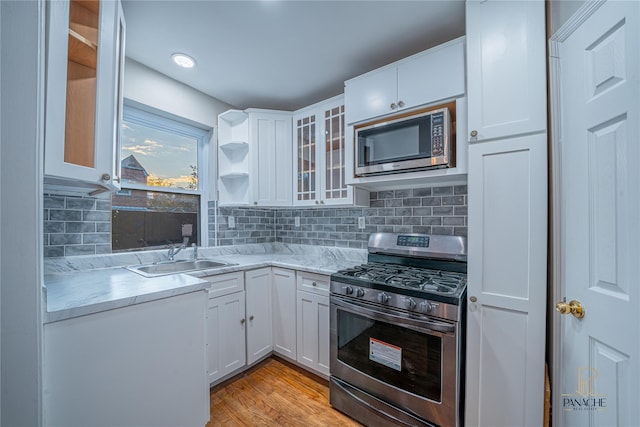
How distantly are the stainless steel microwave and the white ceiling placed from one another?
1.80 ft

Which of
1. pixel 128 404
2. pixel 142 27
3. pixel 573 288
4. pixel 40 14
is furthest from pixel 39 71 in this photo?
pixel 573 288

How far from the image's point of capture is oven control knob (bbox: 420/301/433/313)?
1.35 m

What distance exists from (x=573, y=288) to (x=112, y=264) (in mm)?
2799

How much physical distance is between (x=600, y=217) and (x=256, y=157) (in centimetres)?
239

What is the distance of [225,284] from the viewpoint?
1.98 m

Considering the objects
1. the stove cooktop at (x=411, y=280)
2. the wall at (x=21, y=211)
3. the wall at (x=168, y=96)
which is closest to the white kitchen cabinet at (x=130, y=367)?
the wall at (x=21, y=211)

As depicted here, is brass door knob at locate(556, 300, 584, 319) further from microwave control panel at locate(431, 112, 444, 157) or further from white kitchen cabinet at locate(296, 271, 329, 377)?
white kitchen cabinet at locate(296, 271, 329, 377)

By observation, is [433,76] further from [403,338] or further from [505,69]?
[403,338]

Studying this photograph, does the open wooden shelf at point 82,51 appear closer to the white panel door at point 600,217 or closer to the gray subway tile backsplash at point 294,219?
the gray subway tile backsplash at point 294,219

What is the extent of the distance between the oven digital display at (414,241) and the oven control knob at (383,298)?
64 centimetres

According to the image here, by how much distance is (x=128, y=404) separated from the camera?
1.13 meters

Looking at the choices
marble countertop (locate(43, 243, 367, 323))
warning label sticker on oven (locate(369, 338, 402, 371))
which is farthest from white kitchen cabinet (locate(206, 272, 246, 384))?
warning label sticker on oven (locate(369, 338, 402, 371))

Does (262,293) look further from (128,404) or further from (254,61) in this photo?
(254,61)

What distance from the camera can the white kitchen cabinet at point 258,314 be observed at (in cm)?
214
